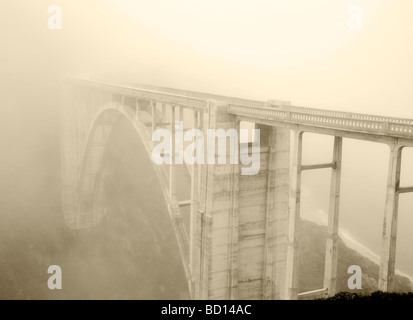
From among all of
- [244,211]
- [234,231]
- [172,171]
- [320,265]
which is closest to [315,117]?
[244,211]

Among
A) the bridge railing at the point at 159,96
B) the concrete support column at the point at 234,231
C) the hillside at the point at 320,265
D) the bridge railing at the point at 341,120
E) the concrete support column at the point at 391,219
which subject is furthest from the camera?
the hillside at the point at 320,265

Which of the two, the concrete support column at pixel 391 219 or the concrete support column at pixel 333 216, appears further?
the concrete support column at pixel 333 216

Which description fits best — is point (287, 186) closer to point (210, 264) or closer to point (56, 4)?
point (210, 264)

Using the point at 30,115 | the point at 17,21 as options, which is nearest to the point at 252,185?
the point at 30,115

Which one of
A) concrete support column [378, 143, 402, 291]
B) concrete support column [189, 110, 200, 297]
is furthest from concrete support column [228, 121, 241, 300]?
concrete support column [378, 143, 402, 291]

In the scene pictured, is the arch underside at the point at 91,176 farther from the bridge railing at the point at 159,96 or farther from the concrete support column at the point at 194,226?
the concrete support column at the point at 194,226

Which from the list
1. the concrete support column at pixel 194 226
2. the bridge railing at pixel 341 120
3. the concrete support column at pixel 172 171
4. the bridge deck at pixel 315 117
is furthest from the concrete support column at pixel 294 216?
the concrete support column at pixel 172 171
